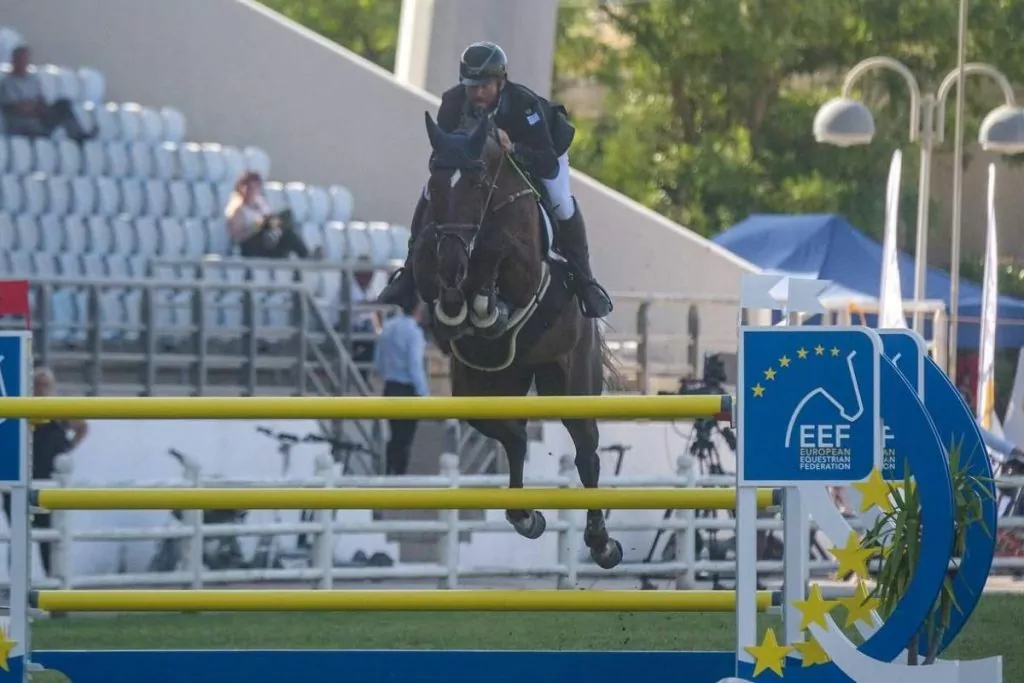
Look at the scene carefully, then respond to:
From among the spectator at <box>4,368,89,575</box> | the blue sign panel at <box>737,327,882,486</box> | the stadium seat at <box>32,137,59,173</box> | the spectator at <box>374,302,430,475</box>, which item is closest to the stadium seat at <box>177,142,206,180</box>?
the stadium seat at <box>32,137,59,173</box>

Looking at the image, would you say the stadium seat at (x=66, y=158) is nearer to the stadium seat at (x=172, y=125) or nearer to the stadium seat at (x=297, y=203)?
the stadium seat at (x=172, y=125)

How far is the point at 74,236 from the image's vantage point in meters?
13.9

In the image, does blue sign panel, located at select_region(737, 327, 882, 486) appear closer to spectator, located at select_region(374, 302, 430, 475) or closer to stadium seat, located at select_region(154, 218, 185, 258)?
spectator, located at select_region(374, 302, 430, 475)

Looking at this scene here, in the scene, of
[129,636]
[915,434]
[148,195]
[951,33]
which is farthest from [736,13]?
[915,434]

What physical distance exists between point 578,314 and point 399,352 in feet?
18.7

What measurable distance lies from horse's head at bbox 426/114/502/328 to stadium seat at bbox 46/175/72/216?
7.79 meters

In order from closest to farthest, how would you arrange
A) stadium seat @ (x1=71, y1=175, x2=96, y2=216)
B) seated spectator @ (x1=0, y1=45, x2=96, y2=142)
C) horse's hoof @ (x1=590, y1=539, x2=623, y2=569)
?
horse's hoof @ (x1=590, y1=539, x2=623, y2=569) → stadium seat @ (x1=71, y1=175, x2=96, y2=216) → seated spectator @ (x1=0, y1=45, x2=96, y2=142)

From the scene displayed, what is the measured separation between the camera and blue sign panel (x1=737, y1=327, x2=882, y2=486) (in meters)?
5.06

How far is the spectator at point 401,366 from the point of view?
42.9ft

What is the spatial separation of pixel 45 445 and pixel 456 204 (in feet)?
16.6

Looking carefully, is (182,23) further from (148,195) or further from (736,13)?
(736,13)

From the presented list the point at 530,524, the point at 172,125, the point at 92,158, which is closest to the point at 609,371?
the point at 530,524

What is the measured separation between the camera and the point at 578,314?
7473mm

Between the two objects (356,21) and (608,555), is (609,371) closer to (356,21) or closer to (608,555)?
(608,555)
